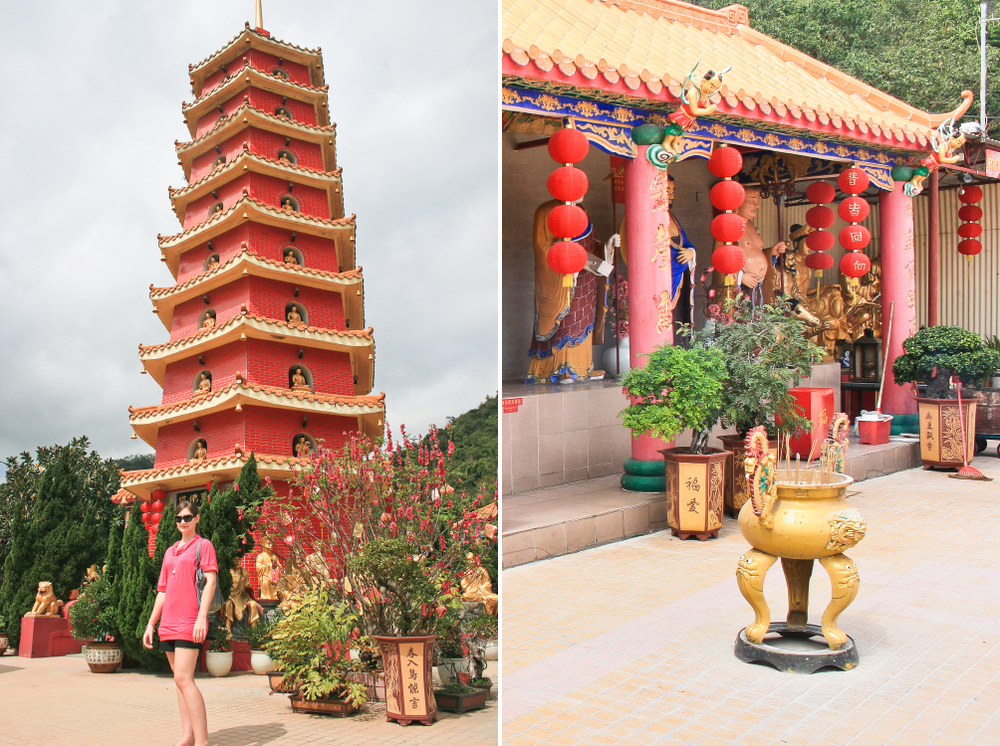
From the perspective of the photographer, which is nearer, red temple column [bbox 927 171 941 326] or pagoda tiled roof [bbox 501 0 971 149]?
pagoda tiled roof [bbox 501 0 971 149]

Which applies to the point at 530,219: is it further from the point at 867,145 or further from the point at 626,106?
the point at 867,145

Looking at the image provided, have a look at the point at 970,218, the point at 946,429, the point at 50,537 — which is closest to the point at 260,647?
the point at 50,537

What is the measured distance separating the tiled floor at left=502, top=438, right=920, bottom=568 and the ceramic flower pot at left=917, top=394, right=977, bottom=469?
388 centimetres

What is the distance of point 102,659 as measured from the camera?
5711 millimetres

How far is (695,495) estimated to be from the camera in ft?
22.8

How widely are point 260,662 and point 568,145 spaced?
16.6 ft

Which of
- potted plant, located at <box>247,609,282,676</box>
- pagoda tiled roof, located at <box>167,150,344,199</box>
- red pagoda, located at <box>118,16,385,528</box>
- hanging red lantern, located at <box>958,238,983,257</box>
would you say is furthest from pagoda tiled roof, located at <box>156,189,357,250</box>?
hanging red lantern, located at <box>958,238,983,257</box>

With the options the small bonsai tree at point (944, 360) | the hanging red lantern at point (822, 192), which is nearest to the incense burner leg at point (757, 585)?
the small bonsai tree at point (944, 360)

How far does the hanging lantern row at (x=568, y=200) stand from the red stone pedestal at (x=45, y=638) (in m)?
4.68

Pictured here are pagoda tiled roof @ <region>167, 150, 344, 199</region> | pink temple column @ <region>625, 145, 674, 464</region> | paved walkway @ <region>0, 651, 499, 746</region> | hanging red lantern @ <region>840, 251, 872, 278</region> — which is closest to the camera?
paved walkway @ <region>0, 651, 499, 746</region>

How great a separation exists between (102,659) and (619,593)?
341 cm

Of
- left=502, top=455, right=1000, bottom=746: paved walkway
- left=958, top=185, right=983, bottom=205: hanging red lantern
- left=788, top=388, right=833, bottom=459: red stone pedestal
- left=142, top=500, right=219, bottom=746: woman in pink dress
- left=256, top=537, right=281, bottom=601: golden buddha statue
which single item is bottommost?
left=256, top=537, right=281, bottom=601: golden buddha statue

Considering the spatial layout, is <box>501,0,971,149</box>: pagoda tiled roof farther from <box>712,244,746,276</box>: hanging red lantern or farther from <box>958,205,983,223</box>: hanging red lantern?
<box>958,205,983,223</box>: hanging red lantern

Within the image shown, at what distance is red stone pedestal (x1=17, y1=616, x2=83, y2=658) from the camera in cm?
481
